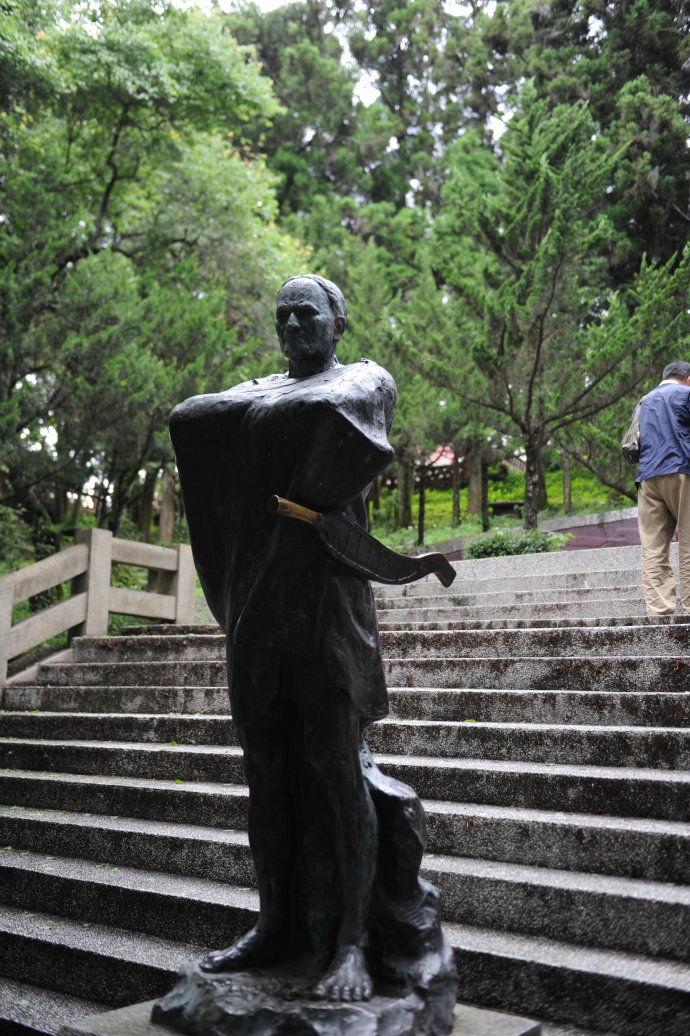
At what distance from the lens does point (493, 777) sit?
14.0ft

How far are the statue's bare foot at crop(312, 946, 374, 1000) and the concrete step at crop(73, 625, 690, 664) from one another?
329 centimetres

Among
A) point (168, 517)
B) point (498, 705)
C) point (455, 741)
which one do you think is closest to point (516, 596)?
point (498, 705)

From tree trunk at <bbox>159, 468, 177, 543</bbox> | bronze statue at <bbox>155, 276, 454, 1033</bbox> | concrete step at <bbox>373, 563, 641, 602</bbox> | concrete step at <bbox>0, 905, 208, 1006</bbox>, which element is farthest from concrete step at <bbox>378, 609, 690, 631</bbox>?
tree trunk at <bbox>159, 468, 177, 543</bbox>

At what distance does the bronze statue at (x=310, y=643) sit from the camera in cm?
260

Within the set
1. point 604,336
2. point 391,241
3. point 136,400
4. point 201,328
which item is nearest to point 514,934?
point 136,400

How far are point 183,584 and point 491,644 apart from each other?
4397 millimetres

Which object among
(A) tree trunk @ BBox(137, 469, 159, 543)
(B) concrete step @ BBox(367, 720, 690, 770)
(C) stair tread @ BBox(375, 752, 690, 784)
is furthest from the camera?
(A) tree trunk @ BBox(137, 469, 159, 543)

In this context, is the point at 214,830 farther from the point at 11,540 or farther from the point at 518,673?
the point at 11,540

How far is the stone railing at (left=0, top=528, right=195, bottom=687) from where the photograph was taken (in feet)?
25.9

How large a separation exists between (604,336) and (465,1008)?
12.8 metres

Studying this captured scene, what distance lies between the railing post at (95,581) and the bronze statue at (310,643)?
599 centimetres

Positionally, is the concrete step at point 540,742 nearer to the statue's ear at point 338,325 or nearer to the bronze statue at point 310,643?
the bronze statue at point 310,643

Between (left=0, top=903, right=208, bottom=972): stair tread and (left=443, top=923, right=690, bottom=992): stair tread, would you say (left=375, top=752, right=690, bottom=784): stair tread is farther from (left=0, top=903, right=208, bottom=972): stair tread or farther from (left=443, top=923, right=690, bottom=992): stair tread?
(left=0, top=903, right=208, bottom=972): stair tread

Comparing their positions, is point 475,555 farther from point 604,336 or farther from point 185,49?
point 185,49
